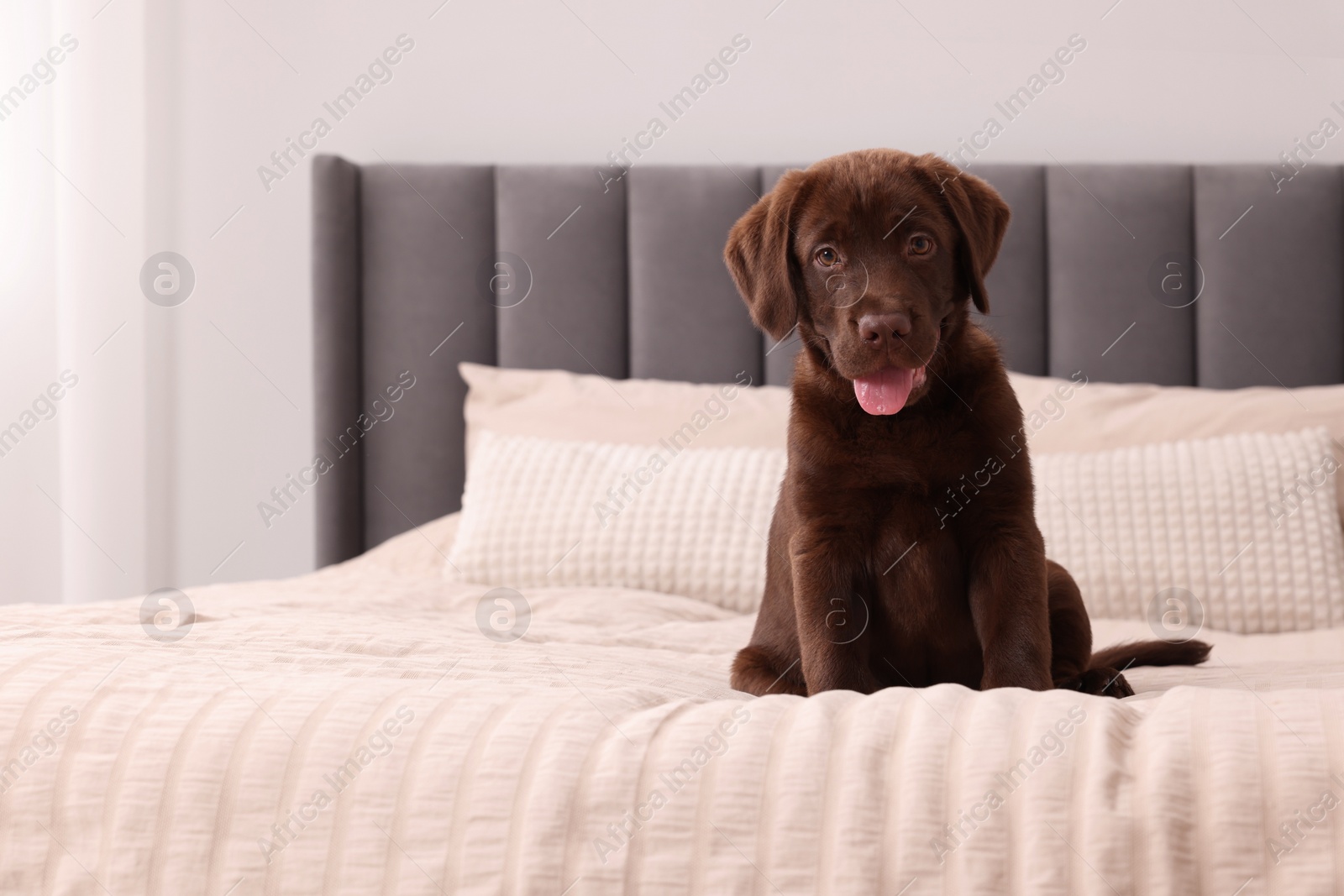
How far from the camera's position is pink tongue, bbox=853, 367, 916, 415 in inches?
44.9

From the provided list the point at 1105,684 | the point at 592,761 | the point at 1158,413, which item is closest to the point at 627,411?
the point at 1158,413

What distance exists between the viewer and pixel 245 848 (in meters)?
0.82

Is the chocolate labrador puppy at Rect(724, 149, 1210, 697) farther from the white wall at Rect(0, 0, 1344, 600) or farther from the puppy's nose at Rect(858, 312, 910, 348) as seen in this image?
the white wall at Rect(0, 0, 1344, 600)

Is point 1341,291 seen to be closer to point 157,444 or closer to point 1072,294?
point 1072,294

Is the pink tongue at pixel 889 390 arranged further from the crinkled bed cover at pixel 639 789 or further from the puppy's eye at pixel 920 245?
the crinkled bed cover at pixel 639 789

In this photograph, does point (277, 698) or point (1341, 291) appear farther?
point (1341, 291)

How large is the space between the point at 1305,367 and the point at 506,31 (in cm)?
228

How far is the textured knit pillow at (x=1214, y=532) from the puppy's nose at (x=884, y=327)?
0.97 meters

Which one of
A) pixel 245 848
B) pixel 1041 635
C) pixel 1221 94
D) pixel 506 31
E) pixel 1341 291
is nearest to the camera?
pixel 245 848

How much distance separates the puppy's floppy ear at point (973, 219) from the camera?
1222 millimetres

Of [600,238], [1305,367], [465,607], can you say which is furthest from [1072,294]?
[465,607]

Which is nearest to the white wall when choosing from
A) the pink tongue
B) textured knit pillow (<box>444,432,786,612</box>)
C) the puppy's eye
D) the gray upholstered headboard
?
the gray upholstered headboard

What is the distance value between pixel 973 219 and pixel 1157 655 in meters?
0.65

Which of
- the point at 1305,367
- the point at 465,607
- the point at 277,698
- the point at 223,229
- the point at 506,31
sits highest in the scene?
the point at 506,31
